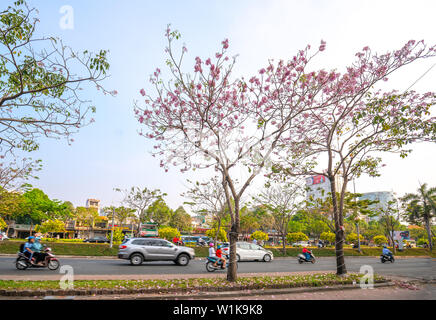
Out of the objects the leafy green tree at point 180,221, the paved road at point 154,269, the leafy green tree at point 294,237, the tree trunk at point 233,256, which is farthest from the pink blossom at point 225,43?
the leafy green tree at point 180,221

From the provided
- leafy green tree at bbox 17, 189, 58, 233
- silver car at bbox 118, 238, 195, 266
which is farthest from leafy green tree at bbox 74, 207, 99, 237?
silver car at bbox 118, 238, 195, 266

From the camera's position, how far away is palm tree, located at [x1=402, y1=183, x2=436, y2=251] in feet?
127

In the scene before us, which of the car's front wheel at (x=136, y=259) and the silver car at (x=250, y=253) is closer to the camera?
the car's front wheel at (x=136, y=259)

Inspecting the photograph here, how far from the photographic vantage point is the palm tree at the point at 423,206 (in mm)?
38781

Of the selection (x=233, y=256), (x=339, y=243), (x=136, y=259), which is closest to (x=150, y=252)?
(x=136, y=259)

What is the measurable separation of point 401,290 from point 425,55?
814cm

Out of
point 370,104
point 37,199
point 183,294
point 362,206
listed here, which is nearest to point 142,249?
point 183,294

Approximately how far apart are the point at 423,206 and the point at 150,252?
42.9m

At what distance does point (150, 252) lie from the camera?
15.1 meters

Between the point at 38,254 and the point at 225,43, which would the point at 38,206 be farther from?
the point at 225,43

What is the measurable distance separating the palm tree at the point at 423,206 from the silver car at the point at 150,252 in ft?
121

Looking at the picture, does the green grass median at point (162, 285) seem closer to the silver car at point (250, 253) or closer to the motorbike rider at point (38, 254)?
the motorbike rider at point (38, 254)

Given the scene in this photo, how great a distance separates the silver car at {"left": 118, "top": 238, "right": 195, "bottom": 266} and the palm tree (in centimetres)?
3691
